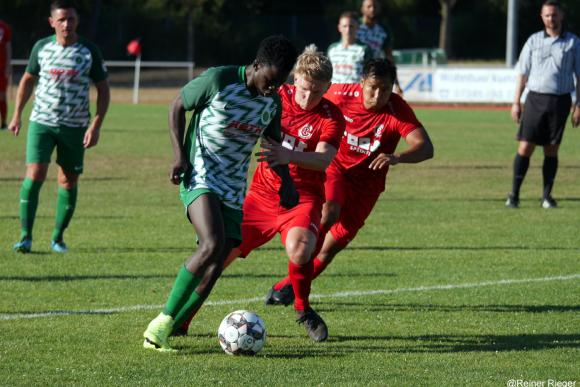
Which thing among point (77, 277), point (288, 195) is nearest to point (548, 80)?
point (77, 277)

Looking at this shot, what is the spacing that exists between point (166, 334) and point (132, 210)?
22.2 ft

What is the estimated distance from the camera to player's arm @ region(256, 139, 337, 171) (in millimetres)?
6359

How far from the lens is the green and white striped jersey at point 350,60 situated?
14.8 metres

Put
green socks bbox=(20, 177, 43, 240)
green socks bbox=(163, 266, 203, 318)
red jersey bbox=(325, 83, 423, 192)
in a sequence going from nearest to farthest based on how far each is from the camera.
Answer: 1. green socks bbox=(163, 266, 203, 318)
2. red jersey bbox=(325, 83, 423, 192)
3. green socks bbox=(20, 177, 43, 240)

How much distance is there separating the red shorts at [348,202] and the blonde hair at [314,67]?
3.61ft

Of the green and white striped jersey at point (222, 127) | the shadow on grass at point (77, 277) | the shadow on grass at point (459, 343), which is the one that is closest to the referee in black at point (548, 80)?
the shadow on grass at point (77, 277)

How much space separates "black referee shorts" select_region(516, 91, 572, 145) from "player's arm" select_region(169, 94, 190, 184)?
780cm

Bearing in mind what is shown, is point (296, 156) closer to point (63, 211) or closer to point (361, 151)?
point (361, 151)

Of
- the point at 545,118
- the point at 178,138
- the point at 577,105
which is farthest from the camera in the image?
the point at 545,118

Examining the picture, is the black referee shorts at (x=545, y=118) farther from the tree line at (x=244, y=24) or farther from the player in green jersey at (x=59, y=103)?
the tree line at (x=244, y=24)

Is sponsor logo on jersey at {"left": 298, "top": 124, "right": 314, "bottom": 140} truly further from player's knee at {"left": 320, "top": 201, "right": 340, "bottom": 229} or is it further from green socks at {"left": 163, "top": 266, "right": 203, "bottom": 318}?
green socks at {"left": 163, "top": 266, "right": 203, "bottom": 318}

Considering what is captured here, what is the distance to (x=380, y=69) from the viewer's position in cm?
752

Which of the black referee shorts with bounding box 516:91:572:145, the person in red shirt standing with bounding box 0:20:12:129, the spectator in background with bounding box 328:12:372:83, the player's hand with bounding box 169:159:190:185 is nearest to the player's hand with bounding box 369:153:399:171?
the player's hand with bounding box 169:159:190:185

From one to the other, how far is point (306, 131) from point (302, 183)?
33 centimetres
